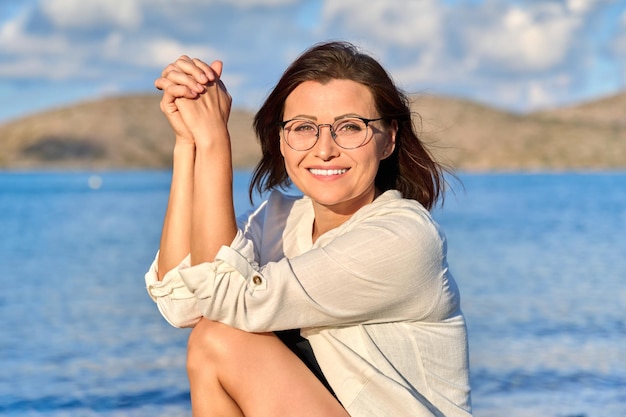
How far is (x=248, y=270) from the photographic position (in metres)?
2.46

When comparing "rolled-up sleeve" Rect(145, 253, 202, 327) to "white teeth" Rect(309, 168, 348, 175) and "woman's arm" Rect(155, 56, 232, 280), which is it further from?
"white teeth" Rect(309, 168, 348, 175)

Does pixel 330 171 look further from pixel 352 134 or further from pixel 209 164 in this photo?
pixel 209 164

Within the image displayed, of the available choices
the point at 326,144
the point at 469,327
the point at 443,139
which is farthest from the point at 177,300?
the point at 443,139

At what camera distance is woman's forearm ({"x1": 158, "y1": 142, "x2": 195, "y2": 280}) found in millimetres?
2918

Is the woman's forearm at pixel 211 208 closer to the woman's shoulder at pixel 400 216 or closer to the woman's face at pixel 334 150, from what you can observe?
the woman's face at pixel 334 150

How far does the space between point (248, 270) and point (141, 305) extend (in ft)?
26.0

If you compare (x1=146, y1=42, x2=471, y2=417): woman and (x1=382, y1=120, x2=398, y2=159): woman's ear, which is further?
(x1=382, y1=120, x2=398, y2=159): woman's ear

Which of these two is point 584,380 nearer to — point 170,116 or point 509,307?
point 509,307

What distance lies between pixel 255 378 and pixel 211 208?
490 millimetres

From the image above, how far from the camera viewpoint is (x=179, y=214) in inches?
118

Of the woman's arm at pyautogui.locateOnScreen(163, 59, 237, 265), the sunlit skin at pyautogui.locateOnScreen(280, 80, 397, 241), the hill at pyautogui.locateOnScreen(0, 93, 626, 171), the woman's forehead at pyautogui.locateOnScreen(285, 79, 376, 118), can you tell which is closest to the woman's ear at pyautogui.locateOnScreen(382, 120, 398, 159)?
the sunlit skin at pyautogui.locateOnScreen(280, 80, 397, 241)

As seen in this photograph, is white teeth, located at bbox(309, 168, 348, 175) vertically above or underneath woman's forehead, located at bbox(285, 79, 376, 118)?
underneath

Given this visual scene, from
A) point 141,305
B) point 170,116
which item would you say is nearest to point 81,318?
point 141,305

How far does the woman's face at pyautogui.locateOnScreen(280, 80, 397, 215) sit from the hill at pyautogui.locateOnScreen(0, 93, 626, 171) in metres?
98.6
